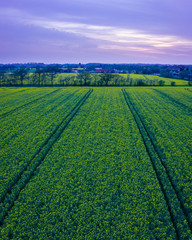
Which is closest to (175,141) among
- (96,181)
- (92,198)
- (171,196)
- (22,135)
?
(171,196)

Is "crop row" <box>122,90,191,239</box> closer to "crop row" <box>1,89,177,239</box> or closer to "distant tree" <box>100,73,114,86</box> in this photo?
"crop row" <box>1,89,177,239</box>

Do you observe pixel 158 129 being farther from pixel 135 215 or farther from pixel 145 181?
pixel 135 215

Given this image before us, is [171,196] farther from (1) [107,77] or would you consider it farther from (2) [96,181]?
(1) [107,77]

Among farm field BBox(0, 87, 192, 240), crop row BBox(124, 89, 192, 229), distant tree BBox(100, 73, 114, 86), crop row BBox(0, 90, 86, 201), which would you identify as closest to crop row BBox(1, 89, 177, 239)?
farm field BBox(0, 87, 192, 240)

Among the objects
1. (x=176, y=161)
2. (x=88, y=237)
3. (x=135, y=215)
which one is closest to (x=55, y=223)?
(x=88, y=237)

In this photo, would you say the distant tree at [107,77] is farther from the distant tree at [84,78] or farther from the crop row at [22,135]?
the crop row at [22,135]
